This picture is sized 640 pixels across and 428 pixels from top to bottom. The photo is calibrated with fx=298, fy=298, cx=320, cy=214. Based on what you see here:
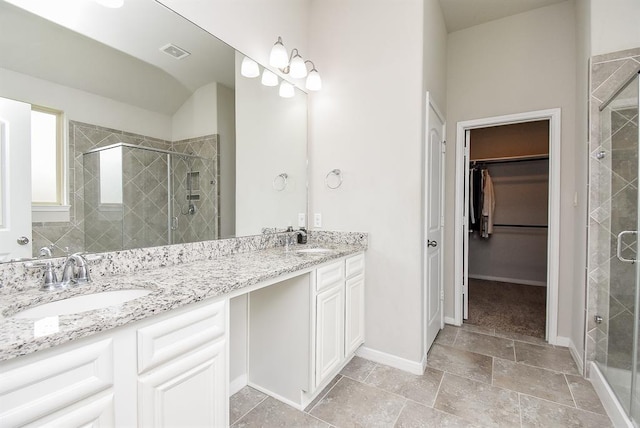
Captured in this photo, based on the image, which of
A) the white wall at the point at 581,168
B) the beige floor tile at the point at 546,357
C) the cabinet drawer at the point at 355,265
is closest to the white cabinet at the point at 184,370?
the cabinet drawer at the point at 355,265

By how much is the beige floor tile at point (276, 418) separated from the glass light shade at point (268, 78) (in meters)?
2.18

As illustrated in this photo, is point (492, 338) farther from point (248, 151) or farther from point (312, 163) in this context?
point (248, 151)

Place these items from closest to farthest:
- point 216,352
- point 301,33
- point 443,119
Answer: point 216,352, point 301,33, point 443,119

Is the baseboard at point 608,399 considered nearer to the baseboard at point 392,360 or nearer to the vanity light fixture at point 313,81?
the baseboard at point 392,360

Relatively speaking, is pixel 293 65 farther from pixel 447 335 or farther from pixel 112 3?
pixel 447 335

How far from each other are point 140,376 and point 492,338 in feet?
9.33

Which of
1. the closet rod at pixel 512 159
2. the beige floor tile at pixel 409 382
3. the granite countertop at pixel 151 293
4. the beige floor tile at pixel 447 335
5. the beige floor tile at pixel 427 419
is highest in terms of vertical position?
the closet rod at pixel 512 159

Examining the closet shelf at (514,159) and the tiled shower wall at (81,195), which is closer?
the tiled shower wall at (81,195)

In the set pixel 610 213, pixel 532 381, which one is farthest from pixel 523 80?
pixel 532 381

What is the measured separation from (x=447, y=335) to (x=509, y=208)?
2.93m

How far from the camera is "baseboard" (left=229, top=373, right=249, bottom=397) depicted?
1.90 metres

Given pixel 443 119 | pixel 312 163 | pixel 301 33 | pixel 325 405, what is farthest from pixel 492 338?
pixel 301 33

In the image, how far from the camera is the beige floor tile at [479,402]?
1.68 meters

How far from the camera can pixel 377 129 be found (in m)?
2.29
